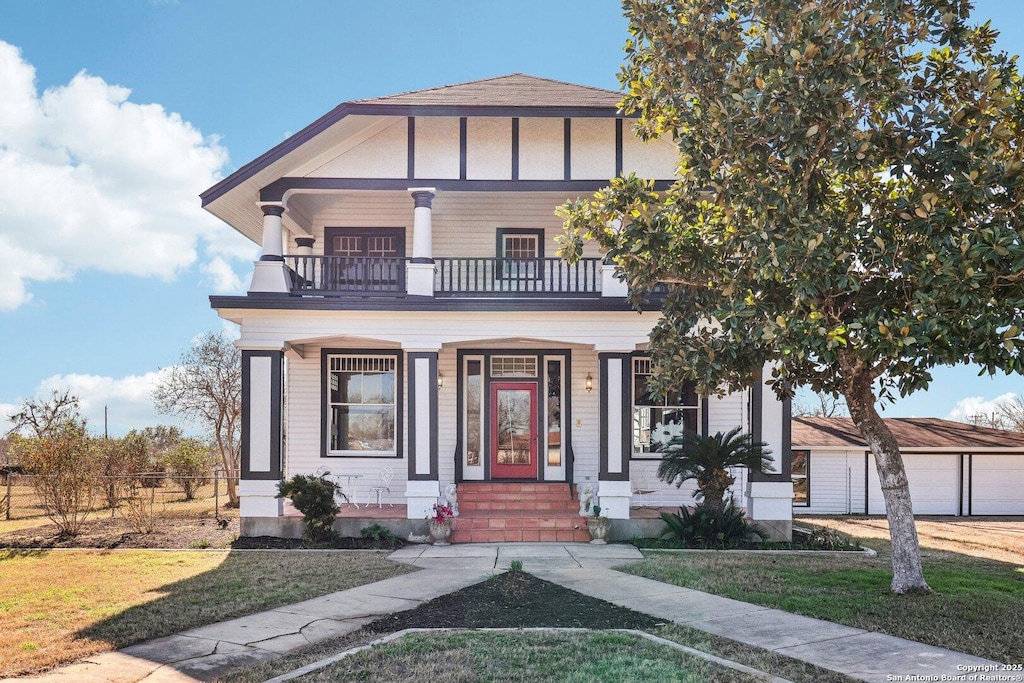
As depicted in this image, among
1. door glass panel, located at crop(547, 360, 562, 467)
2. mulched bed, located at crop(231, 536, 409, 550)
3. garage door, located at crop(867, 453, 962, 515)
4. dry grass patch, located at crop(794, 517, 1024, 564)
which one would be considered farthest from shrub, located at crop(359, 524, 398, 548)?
garage door, located at crop(867, 453, 962, 515)

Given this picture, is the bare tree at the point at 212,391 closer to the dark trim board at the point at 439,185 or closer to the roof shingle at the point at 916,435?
the dark trim board at the point at 439,185

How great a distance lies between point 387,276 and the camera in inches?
612

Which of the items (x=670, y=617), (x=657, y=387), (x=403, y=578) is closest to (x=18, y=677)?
(x=403, y=578)

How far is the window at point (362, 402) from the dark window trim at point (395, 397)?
61mm

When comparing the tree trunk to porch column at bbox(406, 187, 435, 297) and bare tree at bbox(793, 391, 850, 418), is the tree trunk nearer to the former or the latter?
porch column at bbox(406, 187, 435, 297)

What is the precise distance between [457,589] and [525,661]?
3.11m

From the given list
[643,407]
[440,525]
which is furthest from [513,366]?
[440,525]

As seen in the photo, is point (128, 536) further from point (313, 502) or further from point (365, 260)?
point (365, 260)

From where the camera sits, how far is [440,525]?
1284 cm

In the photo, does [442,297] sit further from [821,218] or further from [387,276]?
[821,218]

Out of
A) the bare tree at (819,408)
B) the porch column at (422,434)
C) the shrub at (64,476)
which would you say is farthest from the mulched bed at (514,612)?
the bare tree at (819,408)

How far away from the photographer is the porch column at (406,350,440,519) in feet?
43.6

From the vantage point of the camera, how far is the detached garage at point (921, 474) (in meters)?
18.5

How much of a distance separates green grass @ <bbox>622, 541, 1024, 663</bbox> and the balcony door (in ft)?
23.8
